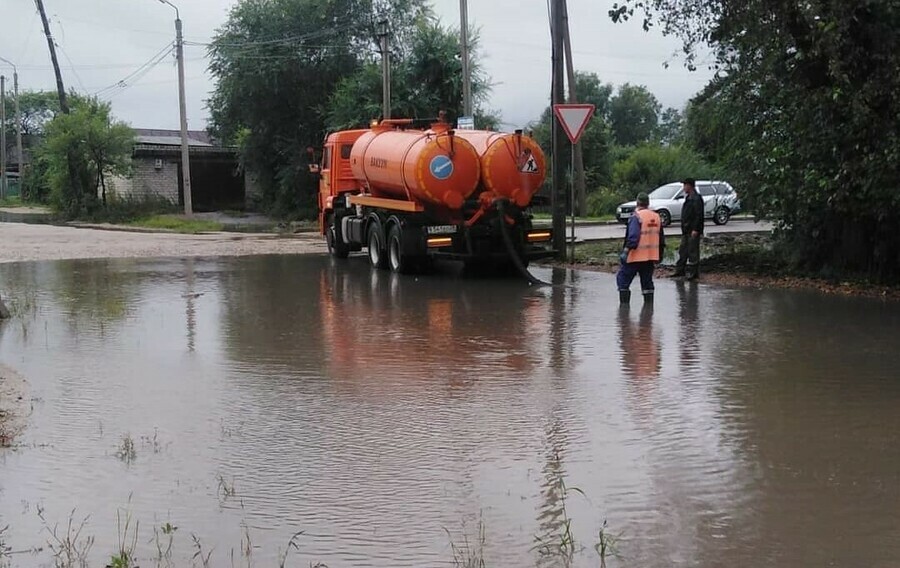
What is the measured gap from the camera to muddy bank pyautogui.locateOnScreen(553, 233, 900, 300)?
582 inches

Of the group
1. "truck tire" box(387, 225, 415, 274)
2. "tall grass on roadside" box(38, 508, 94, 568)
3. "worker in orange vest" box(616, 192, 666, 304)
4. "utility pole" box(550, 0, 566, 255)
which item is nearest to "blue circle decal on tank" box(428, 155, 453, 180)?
"truck tire" box(387, 225, 415, 274)

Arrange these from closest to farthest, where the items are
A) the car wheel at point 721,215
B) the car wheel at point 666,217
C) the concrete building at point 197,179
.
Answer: the car wheel at point 666,217 < the car wheel at point 721,215 < the concrete building at point 197,179

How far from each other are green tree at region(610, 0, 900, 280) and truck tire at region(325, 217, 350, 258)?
879 cm

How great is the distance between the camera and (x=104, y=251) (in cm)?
2536

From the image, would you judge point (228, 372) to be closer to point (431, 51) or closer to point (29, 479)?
point (29, 479)

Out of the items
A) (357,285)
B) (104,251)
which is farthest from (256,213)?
(357,285)

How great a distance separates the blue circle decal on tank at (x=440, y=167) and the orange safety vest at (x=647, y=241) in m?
4.29

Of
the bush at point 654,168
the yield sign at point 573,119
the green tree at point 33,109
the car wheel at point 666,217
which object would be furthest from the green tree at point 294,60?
the green tree at point 33,109

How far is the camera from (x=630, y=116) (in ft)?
303

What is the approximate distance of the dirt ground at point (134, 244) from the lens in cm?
2462

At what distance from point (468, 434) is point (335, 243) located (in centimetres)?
1621

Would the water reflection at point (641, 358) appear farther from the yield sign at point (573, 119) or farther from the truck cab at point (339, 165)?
the truck cab at point (339, 165)

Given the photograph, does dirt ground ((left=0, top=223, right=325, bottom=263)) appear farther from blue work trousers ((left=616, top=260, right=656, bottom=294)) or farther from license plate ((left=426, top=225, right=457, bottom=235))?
blue work trousers ((left=616, top=260, right=656, bottom=294))

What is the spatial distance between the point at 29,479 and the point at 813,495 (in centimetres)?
460
